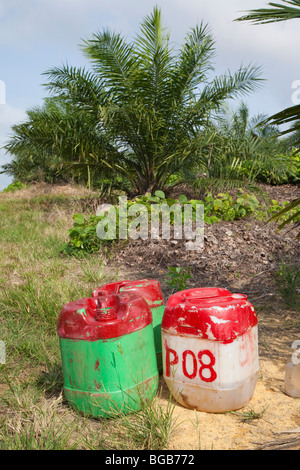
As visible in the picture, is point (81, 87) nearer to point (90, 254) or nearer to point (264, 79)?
point (264, 79)

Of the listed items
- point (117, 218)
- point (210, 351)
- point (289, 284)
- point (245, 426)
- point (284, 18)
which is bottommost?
point (245, 426)

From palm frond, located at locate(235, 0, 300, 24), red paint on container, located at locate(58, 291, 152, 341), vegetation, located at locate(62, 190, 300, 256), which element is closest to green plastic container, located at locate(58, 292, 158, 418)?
red paint on container, located at locate(58, 291, 152, 341)

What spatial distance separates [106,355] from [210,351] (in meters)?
0.46

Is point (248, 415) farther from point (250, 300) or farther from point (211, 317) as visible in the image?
point (250, 300)

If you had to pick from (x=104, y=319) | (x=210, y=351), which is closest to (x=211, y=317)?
(x=210, y=351)

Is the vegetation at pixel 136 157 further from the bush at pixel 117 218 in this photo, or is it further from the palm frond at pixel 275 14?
the palm frond at pixel 275 14

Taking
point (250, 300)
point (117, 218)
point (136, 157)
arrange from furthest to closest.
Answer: point (136, 157) → point (117, 218) → point (250, 300)

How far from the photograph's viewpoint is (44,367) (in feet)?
8.28

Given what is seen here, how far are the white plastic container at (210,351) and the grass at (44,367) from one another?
0.19 meters

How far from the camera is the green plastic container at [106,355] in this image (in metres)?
1.87

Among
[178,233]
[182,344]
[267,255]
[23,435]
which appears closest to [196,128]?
[178,233]

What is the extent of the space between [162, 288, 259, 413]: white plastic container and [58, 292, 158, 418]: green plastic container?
14 cm

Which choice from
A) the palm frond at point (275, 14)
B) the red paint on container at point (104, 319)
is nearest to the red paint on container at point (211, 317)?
the red paint on container at point (104, 319)

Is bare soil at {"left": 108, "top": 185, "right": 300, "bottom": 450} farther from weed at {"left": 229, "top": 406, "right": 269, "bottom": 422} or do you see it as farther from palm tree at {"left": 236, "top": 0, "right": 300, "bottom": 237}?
palm tree at {"left": 236, "top": 0, "right": 300, "bottom": 237}
